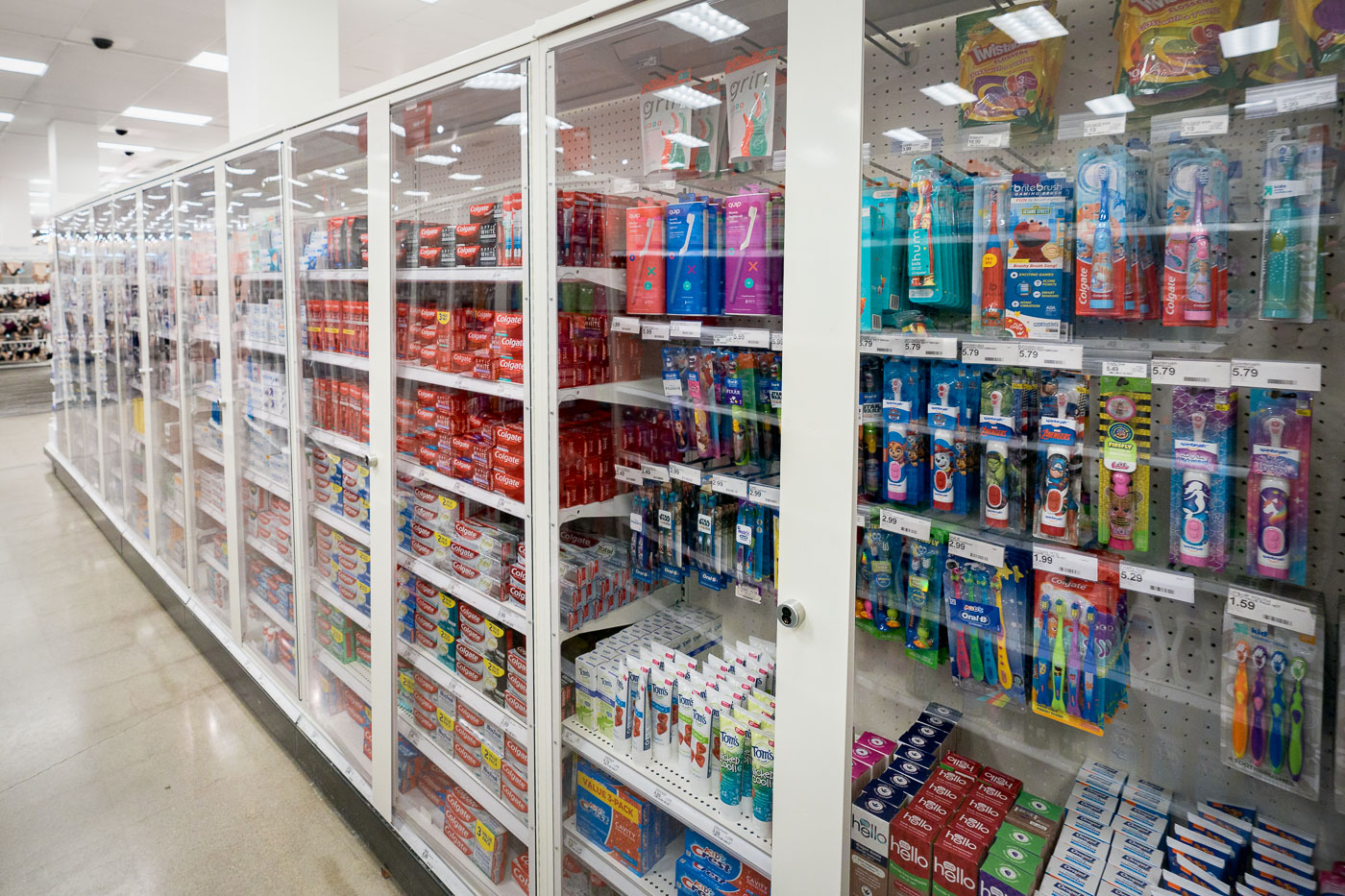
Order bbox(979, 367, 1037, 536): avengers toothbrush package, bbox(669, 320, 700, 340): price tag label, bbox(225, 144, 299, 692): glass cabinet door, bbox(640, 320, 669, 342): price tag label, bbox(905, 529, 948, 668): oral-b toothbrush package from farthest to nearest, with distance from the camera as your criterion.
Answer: bbox(225, 144, 299, 692): glass cabinet door < bbox(640, 320, 669, 342): price tag label < bbox(669, 320, 700, 340): price tag label < bbox(905, 529, 948, 668): oral-b toothbrush package < bbox(979, 367, 1037, 536): avengers toothbrush package

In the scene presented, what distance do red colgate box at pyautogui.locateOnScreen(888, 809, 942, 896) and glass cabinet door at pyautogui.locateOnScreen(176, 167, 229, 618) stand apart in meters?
3.79

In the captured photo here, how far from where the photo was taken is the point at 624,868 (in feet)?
6.74

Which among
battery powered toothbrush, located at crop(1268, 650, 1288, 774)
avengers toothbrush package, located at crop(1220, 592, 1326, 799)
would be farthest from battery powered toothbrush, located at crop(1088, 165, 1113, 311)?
battery powered toothbrush, located at crop(1268, 650, 1288, 774)

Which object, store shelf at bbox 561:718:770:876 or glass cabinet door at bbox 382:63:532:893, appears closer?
store shelf at bbox 561:718:770:876

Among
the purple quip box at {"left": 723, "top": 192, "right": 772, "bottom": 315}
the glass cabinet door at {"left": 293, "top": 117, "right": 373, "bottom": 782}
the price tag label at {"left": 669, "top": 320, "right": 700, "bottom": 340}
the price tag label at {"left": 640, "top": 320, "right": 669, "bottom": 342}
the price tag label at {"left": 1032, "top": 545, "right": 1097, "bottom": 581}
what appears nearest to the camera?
the price tag label at {"left": 1032, "top": 545, "right": 1097, "bottom": 581}

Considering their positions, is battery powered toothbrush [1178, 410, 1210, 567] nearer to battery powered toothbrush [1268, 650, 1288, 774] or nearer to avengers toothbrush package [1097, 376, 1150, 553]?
avengers toothbrush package [1097, 376, 1150, 553]

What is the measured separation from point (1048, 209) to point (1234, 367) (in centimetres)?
40

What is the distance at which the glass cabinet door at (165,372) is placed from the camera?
4.57 meters

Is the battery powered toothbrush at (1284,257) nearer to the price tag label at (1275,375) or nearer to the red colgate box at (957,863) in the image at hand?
the price tag label at (1275,375)

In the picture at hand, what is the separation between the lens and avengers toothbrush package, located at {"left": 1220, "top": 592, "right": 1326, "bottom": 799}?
1204mm

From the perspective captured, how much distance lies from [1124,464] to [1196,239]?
390 mm

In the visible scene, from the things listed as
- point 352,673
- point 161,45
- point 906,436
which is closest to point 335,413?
point 352,673

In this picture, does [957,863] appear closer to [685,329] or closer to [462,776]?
[685,329]

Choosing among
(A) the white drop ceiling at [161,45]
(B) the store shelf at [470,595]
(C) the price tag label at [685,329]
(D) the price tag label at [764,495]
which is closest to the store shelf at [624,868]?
(B) the store shelf at [470,595]
